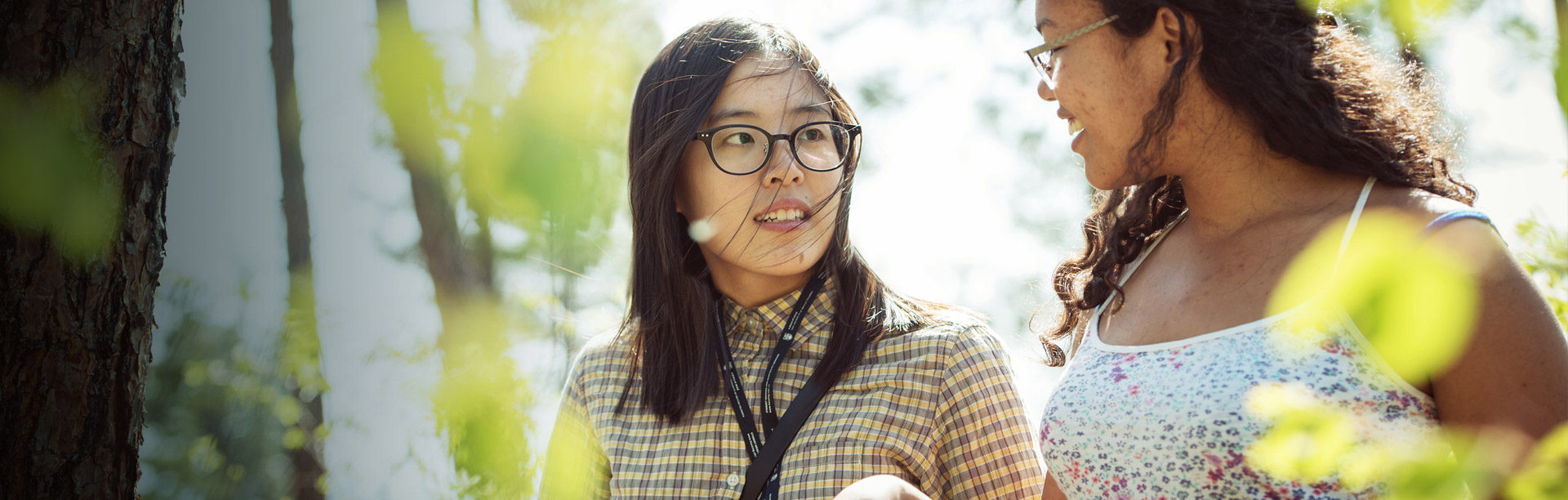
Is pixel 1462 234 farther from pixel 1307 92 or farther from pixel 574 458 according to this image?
pixel 574 458

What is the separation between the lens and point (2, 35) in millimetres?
1335

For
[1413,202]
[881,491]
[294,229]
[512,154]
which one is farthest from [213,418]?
[1413,202]

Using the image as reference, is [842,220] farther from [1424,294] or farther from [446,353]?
[446,353]

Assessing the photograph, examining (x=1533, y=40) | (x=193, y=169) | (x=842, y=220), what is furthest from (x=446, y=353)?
(x=1533, y=40)

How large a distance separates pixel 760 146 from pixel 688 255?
398 mm

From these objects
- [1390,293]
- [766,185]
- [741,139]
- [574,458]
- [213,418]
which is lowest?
[213,418]

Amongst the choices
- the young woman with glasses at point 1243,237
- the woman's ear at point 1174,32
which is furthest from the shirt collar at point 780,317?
the woman's ear at point 1174,32

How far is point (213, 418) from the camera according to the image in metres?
6.06

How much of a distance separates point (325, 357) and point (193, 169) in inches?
52.4

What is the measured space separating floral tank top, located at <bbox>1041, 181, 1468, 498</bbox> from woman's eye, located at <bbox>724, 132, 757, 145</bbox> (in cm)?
96

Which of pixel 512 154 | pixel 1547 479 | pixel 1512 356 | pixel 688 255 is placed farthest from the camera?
pixel 512 154

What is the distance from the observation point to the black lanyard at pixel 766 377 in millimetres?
2053

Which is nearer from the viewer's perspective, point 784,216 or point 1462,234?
point 1462,234

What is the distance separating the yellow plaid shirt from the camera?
1.96 meters
